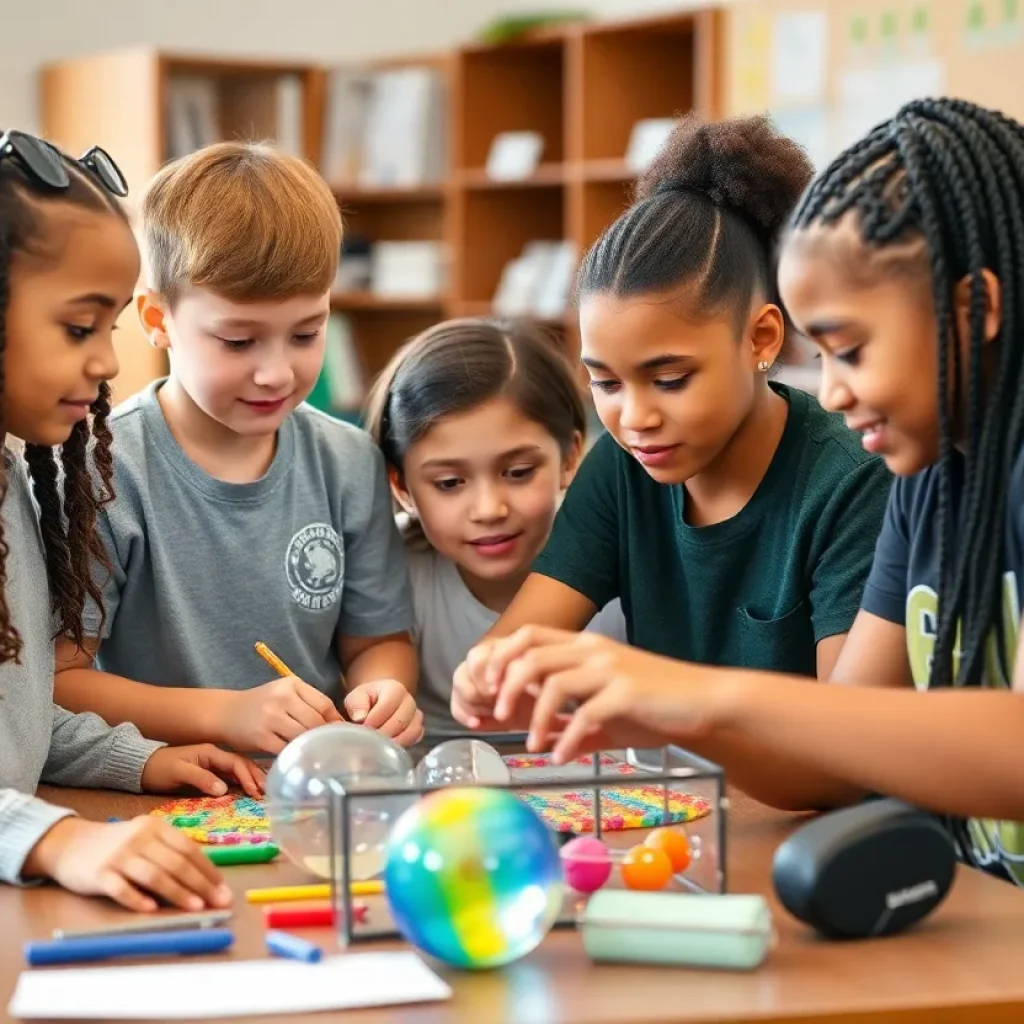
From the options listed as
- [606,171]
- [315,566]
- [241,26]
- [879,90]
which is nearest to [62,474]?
[315,566]

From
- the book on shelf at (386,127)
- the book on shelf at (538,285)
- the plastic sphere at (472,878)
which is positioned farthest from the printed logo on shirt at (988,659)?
the book on shelf at (386,127)

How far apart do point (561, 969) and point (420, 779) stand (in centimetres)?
25

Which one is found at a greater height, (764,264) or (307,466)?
(764,264)

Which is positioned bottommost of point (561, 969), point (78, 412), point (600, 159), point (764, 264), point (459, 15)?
point (561, 969)

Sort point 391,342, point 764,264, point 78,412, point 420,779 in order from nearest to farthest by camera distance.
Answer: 1. point 420,779
2. point 78,412
3. point 764,264
4. point 391,342

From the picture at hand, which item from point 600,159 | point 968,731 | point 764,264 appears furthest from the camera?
point 600,159

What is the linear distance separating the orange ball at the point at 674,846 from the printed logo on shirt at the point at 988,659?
0.73 feet

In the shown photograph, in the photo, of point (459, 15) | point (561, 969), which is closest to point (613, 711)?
point (561, 969)

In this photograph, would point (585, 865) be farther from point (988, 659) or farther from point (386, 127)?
point (386, 127)

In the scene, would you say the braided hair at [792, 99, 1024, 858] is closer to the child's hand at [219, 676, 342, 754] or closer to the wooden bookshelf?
the child's hand at [219, 676, 342, 754]

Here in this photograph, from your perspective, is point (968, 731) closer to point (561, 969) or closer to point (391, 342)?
point (561, 969)

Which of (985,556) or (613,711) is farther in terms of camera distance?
(985,556)

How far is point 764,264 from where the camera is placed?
162 cm

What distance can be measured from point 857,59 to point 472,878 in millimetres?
3506
